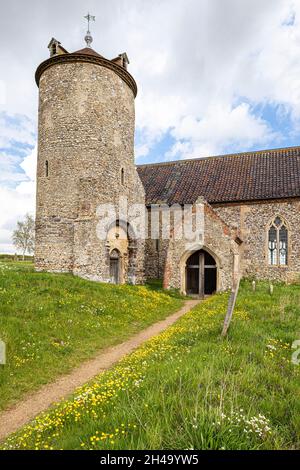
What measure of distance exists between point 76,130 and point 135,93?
5927mm

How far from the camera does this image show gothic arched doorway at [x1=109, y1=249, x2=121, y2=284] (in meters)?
18.3

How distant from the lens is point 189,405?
12.1 ft

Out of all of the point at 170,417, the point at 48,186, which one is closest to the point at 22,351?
the point at 170,417

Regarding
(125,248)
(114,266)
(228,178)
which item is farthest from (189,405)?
(228,178)

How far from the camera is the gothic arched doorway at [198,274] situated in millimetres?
18781

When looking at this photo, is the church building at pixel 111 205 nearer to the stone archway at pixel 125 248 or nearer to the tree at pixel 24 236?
the stone archway at pixel 125 248

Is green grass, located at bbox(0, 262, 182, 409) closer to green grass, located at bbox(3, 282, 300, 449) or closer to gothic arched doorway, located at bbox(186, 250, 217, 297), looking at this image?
green grass, located at bbox(3, 282, 300, 449)

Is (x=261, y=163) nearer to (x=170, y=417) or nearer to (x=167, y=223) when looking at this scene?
(x=167, y=223)

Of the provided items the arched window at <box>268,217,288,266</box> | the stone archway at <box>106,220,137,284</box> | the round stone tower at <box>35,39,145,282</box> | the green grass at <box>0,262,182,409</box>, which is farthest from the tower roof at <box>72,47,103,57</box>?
the arched window at <box>268,217,288,266</box>

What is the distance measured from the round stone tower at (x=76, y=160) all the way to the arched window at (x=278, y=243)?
1143 cm

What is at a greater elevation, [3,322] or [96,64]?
[96,64]

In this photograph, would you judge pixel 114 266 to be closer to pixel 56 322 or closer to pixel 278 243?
pixel 56 322

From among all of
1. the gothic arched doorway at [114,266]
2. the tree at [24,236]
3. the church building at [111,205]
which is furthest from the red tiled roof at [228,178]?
the tree at [24,236]

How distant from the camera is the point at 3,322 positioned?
7.93m
